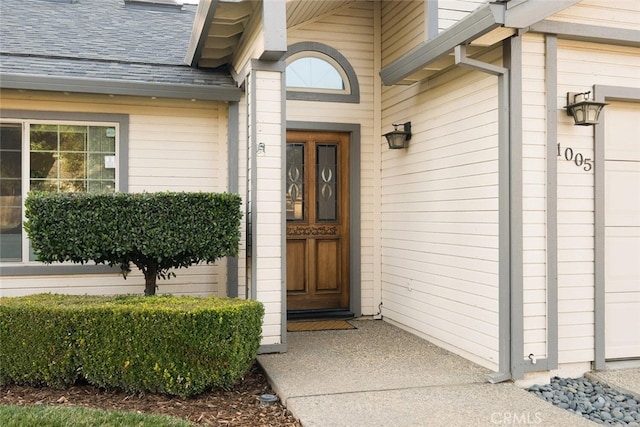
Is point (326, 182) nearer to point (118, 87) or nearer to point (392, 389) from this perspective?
point (118, 87)

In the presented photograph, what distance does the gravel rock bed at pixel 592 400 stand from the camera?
3.55 m

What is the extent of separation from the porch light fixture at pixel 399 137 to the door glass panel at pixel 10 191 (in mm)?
3768

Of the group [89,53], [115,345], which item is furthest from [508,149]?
[89,53]

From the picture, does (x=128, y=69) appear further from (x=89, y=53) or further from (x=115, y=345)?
(x=115, y=345)

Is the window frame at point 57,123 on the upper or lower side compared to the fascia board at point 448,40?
lower

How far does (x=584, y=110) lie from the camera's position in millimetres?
4133

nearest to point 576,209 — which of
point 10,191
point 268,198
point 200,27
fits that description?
point 268,198

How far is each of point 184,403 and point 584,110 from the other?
361 cm

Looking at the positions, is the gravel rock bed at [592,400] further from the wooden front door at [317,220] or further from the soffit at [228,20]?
the soffit at [228,20]

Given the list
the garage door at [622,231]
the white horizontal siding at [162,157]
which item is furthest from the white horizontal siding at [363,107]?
the garage door at [622,231]

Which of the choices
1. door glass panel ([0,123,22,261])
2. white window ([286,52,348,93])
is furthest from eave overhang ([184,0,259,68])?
door glass panel ([0,123,22,261])

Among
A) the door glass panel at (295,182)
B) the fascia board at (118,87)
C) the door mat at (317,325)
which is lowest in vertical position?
the door mat at (317,325)

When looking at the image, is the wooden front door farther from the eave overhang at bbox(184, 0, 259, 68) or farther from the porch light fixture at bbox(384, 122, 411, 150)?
the eave overhang at bbox(184, 0, 259, 68)

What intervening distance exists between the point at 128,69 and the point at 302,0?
6.47 ft
